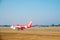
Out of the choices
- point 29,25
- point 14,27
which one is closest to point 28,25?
point 29,25

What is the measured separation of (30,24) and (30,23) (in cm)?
55

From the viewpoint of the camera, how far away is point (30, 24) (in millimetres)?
47938

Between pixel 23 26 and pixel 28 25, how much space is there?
5.64ft

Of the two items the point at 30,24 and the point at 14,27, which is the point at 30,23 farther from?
the point at 14,27

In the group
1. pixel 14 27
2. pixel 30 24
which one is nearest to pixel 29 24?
pixel 30 24

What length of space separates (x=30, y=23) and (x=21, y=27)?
339 centimetres

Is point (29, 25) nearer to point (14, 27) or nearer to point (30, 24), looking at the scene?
point (30, 24)

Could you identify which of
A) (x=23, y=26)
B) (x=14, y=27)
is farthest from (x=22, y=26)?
(x=14, y=27)

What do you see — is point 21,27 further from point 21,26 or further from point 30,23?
point 30,23

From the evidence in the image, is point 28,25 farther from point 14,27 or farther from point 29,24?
point 14,27

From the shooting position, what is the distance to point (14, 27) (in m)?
49.5

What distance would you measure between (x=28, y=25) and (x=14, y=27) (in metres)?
5.23

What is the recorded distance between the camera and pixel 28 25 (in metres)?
47.8

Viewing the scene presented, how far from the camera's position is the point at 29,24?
157ft
